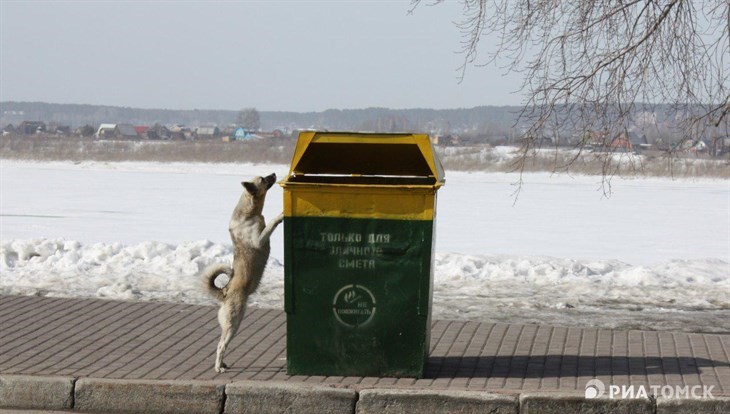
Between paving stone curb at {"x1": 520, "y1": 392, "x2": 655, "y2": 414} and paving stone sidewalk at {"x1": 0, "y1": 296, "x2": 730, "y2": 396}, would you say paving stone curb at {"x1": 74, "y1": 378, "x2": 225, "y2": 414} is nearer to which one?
paving stone sidewalk at {"x1": 0, "y1": 296, "x2": 730, "y2": 396}

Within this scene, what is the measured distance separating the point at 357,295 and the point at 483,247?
38.7 feet

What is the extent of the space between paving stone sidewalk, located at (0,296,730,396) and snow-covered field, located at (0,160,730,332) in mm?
1229

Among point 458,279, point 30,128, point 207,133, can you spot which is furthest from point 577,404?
point 207,133

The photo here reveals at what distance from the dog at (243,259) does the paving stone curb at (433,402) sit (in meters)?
1.07

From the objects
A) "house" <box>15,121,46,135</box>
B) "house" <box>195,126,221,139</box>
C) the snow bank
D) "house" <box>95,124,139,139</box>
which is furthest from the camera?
"house" <box>195,126,221,139</box>

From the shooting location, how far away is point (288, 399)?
5930mm

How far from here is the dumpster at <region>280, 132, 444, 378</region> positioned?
627cm

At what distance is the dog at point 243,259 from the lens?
651cm

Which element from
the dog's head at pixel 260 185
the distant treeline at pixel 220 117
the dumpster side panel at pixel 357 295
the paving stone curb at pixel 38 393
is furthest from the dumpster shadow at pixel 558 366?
the distant treeline at pixel 220 117

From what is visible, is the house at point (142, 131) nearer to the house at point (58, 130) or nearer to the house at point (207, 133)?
the house at point (207, 133)

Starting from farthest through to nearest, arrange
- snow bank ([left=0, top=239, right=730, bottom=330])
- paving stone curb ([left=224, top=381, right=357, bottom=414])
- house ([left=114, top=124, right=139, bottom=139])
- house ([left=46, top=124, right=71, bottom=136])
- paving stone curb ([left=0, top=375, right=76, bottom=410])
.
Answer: house ([left=46, top=124, right=71, bottom=136])
house ([left=114, top=124, right=139, bottom=139])
snow bank ([left=0, top=239, right=730, bottom=330])
paving stone curb ([left=0, top=375, right=76, bottom=410])
paving stone curb ([left=224, top=381, right=357, bottom=414])

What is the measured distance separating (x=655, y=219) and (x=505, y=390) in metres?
19.7

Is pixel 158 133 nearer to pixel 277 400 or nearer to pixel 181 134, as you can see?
pixel 181 134

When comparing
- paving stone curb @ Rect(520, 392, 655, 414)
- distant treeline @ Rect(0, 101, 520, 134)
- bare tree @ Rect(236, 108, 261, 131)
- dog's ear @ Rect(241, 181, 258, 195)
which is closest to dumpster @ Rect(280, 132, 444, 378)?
dog's ear @ Rect(241, 181, 258, 195)
